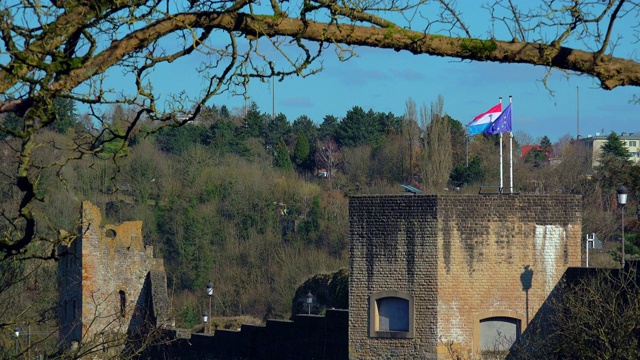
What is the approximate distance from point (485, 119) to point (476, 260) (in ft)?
11.6

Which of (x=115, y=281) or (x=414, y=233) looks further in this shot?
(x=115, y=281)

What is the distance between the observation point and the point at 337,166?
7906cm

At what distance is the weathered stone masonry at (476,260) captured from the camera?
70.1 ft

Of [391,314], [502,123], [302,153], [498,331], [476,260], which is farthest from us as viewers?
[302,153]

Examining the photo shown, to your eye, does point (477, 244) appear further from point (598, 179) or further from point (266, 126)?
point (266, 126)

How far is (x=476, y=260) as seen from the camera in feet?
70.4

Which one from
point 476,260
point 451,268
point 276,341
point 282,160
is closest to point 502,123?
point 476,260

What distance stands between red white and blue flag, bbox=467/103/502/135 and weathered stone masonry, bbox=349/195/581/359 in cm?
259

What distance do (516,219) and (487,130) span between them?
2.69 metres

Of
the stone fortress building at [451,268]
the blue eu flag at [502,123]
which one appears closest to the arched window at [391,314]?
the stone fortress building at [451,268]

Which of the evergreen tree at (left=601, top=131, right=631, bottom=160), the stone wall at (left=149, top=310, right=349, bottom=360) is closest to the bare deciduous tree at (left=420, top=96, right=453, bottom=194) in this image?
the evergreen tree at (left=601, top=131, right=631, bottom=160)

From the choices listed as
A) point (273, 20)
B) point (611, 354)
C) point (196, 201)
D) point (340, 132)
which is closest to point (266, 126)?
point (340, 132)

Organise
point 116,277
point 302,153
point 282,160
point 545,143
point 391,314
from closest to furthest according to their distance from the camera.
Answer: point 391,314
point 116,277
point 282,160
point 302,153
point 545,143

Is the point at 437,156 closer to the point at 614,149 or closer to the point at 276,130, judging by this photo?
the point at 614,149
